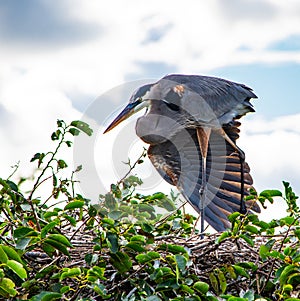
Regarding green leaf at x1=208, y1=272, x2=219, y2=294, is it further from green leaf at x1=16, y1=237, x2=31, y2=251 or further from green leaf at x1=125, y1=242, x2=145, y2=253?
green leaf at x1=16, y1=237, x2=31, y2=251

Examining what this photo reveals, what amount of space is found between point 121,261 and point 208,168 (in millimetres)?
2875

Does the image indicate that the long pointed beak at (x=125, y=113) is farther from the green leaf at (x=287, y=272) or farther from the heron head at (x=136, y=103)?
the green leaf at (x=287, y=272)

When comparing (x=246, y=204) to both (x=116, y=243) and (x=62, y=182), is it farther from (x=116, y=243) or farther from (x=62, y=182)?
(x=116, y=243)

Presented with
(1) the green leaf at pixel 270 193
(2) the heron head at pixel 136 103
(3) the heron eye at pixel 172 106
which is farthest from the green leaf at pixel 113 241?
(3) the heron eye at pixel 172 106

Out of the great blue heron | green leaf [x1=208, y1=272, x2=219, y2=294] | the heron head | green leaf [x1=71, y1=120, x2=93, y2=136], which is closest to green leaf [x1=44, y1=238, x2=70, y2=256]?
green leaf [x1=208, y1=272, x2=219, y2=294]

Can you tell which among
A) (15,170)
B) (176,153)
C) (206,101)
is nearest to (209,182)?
(176,153)

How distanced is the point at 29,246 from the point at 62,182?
84cm

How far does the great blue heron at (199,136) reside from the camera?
4703 millimetres

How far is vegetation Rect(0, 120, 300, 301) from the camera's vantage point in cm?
232

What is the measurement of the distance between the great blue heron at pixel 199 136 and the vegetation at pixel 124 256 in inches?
59.9

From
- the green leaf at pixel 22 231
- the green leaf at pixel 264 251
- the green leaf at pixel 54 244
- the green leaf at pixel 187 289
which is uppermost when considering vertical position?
the green leaf at pixel 22 231

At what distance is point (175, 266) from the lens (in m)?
2.50

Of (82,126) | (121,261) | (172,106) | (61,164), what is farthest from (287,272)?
(172,106)

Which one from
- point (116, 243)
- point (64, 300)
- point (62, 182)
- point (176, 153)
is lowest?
point (64, 300)
